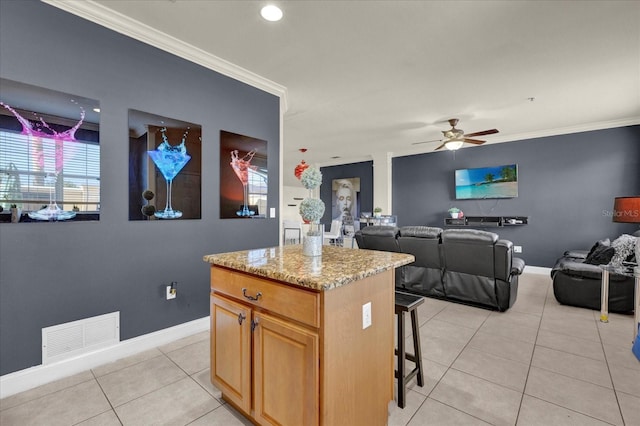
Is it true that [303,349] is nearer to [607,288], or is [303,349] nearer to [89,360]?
[89,360]

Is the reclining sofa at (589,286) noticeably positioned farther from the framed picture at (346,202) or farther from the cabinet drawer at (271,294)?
the framed picture at (346,202)

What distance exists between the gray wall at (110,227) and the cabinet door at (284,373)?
1.53 metres

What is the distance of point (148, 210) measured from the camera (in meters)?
2.44

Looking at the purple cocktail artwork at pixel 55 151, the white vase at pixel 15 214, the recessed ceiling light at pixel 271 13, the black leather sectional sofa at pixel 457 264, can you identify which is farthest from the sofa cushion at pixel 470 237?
the white vase at pixel 15 214

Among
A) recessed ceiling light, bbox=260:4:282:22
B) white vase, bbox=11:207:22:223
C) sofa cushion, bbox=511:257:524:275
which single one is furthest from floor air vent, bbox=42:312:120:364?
sofa cushion, bbox=511:257:524:275

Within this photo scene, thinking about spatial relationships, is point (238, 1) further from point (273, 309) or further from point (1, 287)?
point (1, 287)

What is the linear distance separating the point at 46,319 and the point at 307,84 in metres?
3.18

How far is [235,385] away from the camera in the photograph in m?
1.58

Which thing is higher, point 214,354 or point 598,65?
point 598,65

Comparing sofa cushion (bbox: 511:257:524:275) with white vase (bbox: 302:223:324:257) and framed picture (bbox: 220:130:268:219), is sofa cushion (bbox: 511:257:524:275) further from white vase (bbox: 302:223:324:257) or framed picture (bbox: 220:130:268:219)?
framed picture (bbox: 220:130:268:219)

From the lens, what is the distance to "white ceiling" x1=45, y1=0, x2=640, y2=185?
2199mm

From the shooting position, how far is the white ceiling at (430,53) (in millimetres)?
2199

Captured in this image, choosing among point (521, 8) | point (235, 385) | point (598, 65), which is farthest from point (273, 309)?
point (598, 65)

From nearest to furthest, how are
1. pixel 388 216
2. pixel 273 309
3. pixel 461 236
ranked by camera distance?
pixel 273 309, pixel 461 236, pixel 388 216
